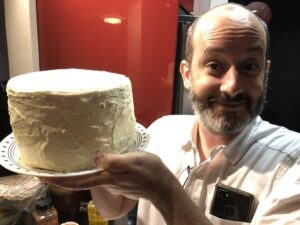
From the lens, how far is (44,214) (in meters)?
1.42

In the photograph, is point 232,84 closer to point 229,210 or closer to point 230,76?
point 230,76

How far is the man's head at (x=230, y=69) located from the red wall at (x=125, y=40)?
22.9 inches

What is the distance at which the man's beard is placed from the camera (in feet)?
3.03

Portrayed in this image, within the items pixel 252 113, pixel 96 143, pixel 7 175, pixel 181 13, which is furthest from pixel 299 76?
pixel 96 143

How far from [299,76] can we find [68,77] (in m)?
2.48

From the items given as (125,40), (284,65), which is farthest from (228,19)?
(284,65)

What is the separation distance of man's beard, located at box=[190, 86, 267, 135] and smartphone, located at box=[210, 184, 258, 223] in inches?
6.4

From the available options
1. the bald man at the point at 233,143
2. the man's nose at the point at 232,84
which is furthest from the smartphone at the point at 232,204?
the man's nose at the point at 232,84

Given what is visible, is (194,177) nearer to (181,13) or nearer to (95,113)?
(95,113)

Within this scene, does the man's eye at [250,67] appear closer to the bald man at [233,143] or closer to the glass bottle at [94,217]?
the bald man at [233,143]

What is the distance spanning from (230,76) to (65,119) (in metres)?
0.45

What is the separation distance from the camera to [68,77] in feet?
2.57

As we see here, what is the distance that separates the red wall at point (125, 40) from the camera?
5.07 feet

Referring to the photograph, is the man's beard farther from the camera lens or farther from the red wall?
the red wall
